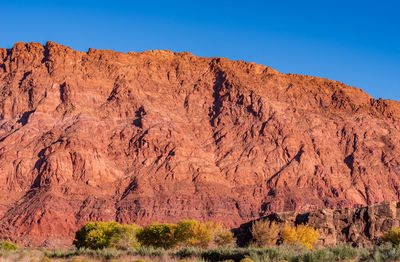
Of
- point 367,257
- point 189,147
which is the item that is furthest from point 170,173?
point 367,257

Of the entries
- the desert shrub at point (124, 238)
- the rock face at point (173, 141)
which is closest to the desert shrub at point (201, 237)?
the desert shrub at point (124, 238)

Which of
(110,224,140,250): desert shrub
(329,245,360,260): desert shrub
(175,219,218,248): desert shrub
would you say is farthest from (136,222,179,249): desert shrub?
(329,245,360,260): desert shrub

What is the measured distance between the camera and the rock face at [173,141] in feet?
325

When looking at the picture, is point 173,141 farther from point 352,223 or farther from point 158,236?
point 352,223

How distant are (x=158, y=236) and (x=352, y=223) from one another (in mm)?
21142

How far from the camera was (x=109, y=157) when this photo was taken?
111 m

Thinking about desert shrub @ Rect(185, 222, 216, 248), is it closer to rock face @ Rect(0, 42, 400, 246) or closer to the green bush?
the green bush

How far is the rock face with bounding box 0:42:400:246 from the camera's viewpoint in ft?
325

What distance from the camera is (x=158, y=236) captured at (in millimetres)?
58438

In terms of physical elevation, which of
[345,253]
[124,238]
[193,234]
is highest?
[345,253]

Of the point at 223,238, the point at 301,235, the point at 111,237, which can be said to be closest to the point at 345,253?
the point at 301,235

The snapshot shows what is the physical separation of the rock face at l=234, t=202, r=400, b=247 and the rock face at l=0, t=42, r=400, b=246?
147ft

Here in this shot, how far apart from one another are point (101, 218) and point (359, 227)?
183 ft

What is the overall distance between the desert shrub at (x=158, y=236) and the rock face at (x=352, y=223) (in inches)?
323
